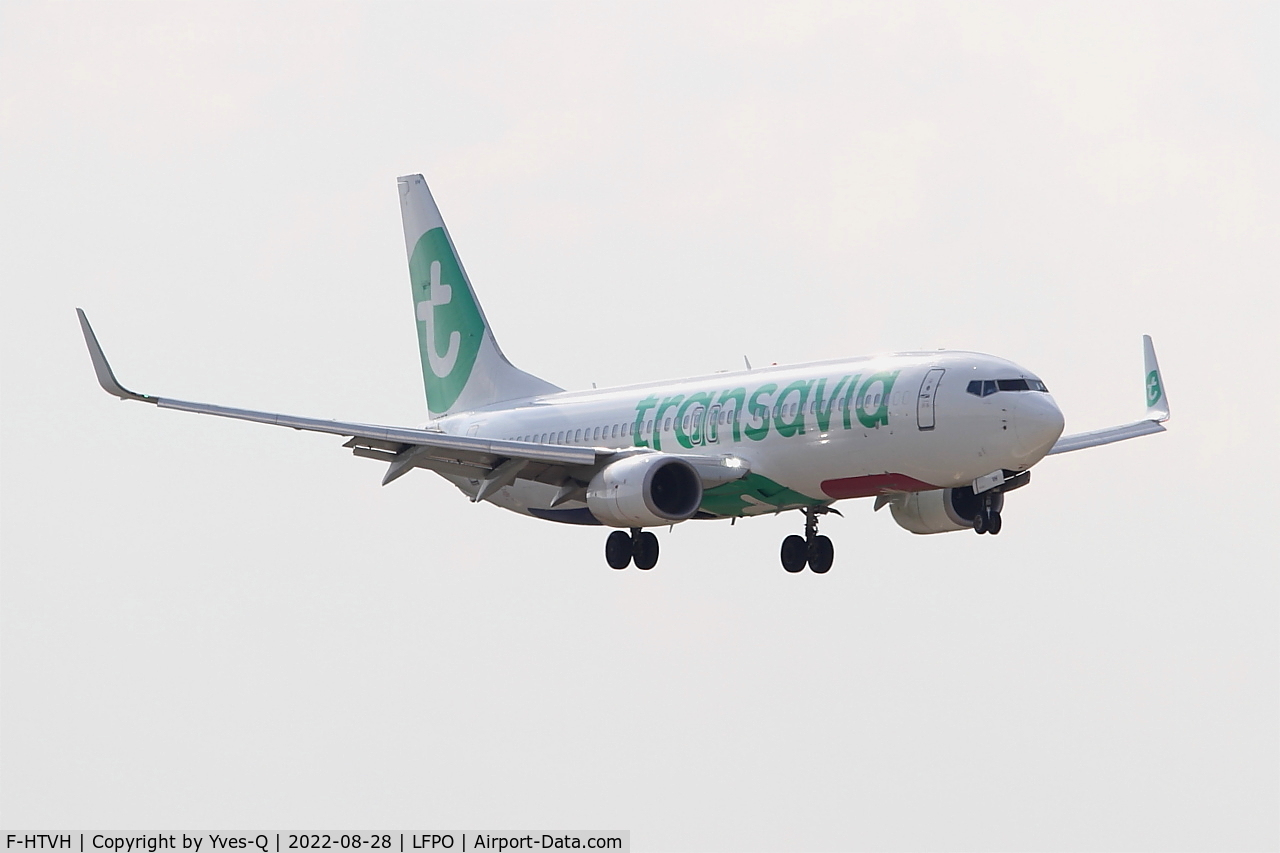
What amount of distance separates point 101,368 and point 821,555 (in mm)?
17694

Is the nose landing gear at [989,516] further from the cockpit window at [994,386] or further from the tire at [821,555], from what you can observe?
the tire at [821,555]

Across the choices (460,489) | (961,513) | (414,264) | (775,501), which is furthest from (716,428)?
(414,264)

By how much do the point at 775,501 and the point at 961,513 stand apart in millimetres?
4555

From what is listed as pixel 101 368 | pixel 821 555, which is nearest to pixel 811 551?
pixel 821 555

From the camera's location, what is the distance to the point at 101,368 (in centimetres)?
4628

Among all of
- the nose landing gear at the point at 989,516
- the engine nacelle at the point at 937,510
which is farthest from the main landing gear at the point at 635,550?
the nose landing gear at the point at 989,516

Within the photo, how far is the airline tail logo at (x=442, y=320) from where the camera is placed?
61.3 meters

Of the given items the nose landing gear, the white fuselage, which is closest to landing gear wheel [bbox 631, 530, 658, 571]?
the white fuselage

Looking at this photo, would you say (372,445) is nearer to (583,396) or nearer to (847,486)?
(583,396)

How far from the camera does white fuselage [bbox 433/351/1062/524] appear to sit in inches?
1795

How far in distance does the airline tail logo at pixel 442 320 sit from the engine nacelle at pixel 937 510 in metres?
14.4

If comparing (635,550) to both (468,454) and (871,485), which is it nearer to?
(468,454)

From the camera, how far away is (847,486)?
4794cm

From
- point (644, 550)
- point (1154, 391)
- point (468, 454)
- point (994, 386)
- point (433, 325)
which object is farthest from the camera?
point (433, 325)
